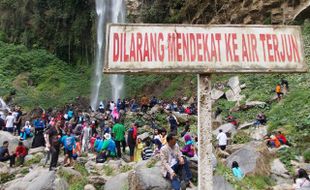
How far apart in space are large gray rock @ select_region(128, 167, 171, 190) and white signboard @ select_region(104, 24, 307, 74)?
3.15 m

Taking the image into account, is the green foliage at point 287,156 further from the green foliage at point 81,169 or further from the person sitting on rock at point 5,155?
the person sitting on rock at point 5,155

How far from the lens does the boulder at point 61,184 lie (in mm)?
7233

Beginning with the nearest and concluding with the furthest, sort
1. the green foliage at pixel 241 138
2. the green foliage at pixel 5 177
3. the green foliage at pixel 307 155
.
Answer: the green foliage at pixel 5 177 < the green foliage at pixel 307 155 < the green foliage at pixel 241 138

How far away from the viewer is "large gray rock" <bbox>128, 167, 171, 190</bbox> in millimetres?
6227

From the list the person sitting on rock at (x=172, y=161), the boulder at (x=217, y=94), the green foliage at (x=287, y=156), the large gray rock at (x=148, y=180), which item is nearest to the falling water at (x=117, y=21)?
the boulder at (x=217, y=94)

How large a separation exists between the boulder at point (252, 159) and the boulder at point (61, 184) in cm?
384

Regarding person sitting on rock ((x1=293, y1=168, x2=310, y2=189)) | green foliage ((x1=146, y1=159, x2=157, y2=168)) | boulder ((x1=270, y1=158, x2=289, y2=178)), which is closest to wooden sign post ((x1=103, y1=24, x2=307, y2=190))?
person sitting on rock ((x1=293, y1=168, x2=310, y2=189))

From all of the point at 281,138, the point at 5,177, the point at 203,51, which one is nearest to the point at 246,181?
the point at 281,138

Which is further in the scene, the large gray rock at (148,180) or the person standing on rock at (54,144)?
the person standing on rock at (54,144)

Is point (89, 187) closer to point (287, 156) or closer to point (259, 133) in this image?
point (287, 156)

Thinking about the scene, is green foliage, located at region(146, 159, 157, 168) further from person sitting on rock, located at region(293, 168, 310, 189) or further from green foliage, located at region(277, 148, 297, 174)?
green foliage, located at region(277, 148, 297, 174)

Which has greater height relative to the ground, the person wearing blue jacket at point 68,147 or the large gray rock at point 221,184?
the person wearing blue jacket at point 68,147

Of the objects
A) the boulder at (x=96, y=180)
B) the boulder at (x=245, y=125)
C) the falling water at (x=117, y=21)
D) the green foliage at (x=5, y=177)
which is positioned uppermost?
the falling water at (x=117, y=21)

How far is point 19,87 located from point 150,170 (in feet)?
75.2
